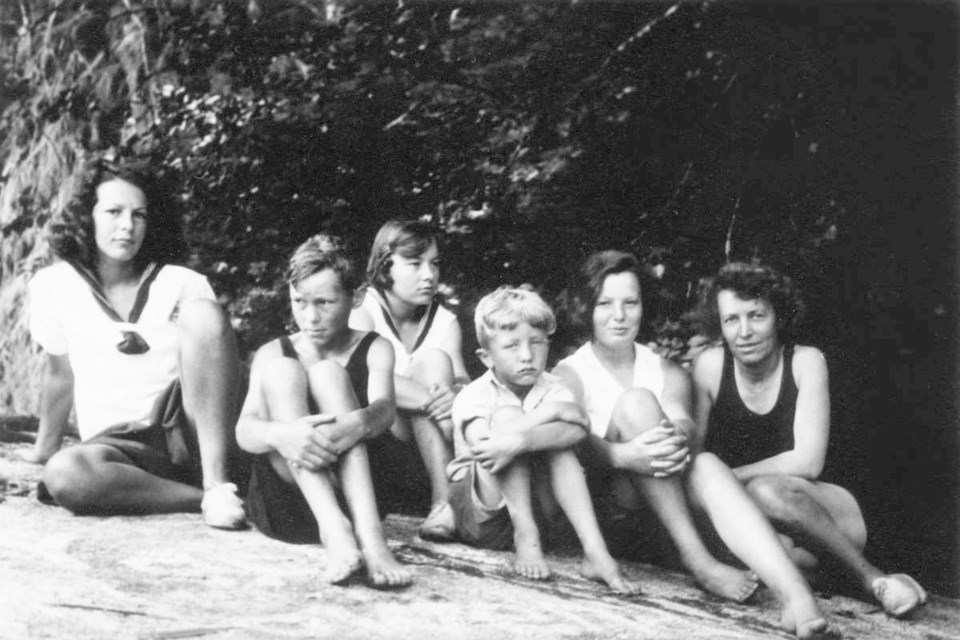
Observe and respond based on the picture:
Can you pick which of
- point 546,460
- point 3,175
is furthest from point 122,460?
point 3,175

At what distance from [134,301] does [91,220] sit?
0.31m

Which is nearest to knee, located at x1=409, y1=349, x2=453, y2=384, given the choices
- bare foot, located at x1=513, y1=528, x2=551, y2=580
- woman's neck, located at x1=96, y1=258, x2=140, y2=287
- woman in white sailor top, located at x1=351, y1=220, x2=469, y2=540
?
woman in white sailor top, located at x1=351, y1=220, x2=469, y2=540

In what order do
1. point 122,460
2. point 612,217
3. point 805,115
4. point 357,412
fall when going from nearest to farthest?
1. point 357,412
2. point 122,460
3. point 805,115
4. point 612,217

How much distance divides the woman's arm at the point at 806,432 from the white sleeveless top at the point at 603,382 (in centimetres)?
37

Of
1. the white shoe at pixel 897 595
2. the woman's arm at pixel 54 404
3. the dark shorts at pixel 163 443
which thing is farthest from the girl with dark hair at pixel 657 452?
the woman's arm at pixel 54 404

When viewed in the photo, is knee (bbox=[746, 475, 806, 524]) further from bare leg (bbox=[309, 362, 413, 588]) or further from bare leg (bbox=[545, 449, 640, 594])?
bare leg (bbox=[309, 362, 413, 588])

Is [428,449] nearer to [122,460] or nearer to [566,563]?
[566,563]

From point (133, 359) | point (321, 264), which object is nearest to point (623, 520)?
point (321, 264)

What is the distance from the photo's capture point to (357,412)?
3350 millimetres

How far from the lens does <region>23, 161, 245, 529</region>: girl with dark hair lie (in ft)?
12.0

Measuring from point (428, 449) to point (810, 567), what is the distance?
3.89 feet

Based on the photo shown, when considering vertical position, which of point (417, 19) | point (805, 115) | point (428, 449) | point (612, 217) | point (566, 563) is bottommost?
point (566, 563)

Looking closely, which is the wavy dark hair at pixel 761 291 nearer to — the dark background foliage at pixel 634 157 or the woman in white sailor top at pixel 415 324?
the dark background foliage at pixel 634 157

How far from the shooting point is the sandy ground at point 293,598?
9.29ft
